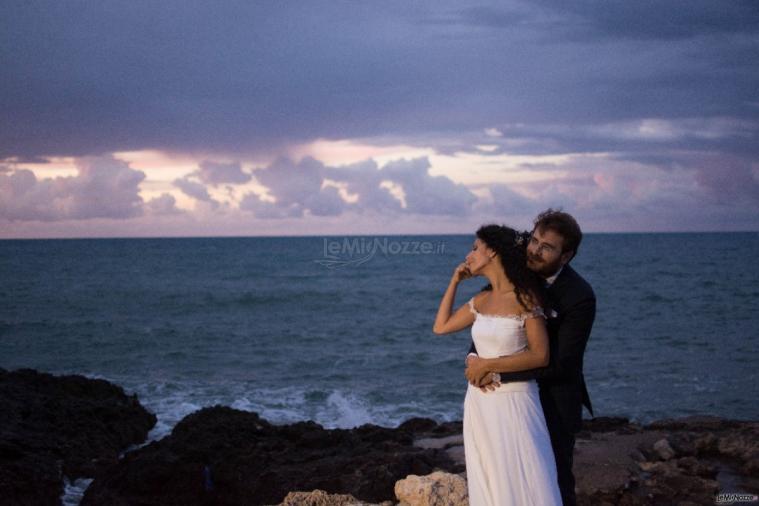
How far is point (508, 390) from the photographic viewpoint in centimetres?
349

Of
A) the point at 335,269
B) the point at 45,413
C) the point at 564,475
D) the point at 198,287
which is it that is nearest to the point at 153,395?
the point at 45,413

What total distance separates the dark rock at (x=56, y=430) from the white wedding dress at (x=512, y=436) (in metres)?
5.03

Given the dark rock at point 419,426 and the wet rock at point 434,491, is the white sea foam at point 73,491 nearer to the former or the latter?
the wet rock at point 434,491

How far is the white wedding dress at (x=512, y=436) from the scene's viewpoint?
3.42 meters

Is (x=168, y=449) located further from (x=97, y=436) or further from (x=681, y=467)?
(x=681, y=467)

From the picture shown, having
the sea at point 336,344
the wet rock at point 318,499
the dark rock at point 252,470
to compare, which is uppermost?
the wet rock at point 318,499

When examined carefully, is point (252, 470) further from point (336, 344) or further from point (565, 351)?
point (336, 344)

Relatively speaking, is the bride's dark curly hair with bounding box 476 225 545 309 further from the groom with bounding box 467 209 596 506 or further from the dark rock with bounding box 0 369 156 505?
the dark rock with bounding box 0 369 156 505

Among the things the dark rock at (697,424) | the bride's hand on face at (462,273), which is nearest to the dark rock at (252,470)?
the bride's hand on face at (462,273)

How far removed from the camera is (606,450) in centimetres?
720

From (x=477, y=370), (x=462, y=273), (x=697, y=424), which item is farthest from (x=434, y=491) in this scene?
(x=697, y=424)

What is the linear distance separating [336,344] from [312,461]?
1587 centimetres

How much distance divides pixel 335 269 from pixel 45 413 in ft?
161

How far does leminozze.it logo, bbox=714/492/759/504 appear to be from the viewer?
6.02m
